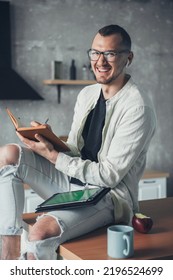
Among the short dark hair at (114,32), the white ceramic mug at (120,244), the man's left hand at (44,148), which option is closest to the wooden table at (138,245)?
the white ceramic mug at (120,244)

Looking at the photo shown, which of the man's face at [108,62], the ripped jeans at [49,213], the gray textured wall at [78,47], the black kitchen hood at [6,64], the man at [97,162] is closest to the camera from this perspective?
the ripped jeans at [49,213]

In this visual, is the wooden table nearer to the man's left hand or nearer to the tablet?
the tablet

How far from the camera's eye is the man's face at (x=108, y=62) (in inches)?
87.0

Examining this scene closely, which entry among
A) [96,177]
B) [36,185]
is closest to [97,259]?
[96,177]

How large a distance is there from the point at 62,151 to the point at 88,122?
269 mm

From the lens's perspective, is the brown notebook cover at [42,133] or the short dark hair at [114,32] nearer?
the brown notebook cover at [42,133]

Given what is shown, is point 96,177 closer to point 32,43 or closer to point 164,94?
point 32,43

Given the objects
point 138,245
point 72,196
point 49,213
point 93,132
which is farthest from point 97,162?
point 138,245

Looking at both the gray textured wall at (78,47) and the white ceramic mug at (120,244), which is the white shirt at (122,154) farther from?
the gray textured wall at (78,47)

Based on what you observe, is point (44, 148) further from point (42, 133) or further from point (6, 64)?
point (6, 64)

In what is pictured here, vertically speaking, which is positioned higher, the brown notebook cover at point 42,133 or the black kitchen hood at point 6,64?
the black kitchen hood at point 6,64

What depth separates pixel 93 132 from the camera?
234cm

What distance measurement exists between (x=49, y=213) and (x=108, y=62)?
780 millimetres

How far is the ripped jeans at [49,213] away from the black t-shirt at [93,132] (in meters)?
0.14
